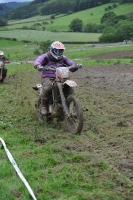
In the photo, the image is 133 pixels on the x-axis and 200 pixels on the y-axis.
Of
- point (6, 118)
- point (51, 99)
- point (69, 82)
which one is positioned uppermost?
point (69, 82)

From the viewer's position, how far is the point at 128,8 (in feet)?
363

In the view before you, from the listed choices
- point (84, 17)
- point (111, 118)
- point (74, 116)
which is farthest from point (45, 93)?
point (84, 17)

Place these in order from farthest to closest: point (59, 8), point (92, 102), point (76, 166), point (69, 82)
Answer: point (59, 8)
point (92, 102)
point (69, 82)
point (76, 166)

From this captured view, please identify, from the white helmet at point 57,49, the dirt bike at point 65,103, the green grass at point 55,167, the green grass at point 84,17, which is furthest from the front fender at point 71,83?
the green grass at point 84,17

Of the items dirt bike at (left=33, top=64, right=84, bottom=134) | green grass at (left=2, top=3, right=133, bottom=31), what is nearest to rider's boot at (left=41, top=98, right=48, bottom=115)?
dirt bike at (left=33, top=64, right=84, bottom=134)

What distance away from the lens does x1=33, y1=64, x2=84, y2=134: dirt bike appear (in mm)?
8016

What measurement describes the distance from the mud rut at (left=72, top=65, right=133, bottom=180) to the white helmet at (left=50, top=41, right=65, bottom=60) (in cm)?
185

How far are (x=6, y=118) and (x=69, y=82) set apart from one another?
283cm

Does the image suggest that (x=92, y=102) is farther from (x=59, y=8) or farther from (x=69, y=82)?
(x=59, y=8)

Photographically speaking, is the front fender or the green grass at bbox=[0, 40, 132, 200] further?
the front fender

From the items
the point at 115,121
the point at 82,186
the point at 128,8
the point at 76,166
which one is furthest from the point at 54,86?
the point at 128,8

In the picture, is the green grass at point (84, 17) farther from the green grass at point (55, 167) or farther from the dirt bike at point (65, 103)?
the green grass at point (55, 167)

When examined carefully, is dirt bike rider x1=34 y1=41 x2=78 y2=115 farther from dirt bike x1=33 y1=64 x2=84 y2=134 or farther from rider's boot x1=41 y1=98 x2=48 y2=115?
dirt bike x1=33 y1=64 x2=84 y2=134

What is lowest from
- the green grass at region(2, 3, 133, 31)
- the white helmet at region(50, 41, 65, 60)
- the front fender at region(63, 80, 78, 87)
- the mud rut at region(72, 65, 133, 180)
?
the mud rut at region(72, 65, 133, 180)
